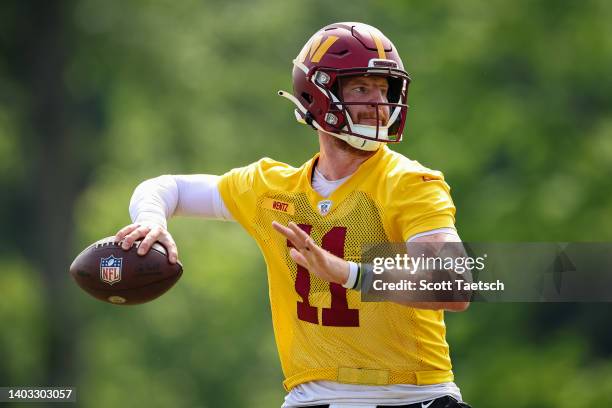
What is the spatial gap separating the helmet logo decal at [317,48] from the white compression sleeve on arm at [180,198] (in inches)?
28.7

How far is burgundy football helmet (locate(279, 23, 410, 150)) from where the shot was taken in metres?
5.19

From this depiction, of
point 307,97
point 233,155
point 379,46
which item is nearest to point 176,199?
point 307,97

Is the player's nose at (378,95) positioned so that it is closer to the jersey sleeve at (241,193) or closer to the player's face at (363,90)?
the player's face at (363,90)

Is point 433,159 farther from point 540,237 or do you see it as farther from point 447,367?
point 447,367

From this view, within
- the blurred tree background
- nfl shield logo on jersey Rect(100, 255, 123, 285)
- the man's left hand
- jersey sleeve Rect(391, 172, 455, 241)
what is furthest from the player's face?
the blurred tree background

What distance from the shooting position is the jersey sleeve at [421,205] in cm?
476

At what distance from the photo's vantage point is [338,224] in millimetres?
5074

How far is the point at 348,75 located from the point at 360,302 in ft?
3.27

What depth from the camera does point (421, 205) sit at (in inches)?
189

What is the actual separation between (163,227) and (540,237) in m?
8.61

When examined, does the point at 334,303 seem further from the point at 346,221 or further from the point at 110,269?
the point at 110,269

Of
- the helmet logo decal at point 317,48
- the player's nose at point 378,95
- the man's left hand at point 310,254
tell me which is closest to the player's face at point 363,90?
the player's nose at point 378,95

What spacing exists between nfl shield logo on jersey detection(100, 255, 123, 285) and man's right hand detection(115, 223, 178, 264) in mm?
70

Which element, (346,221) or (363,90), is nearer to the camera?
(346,221)
